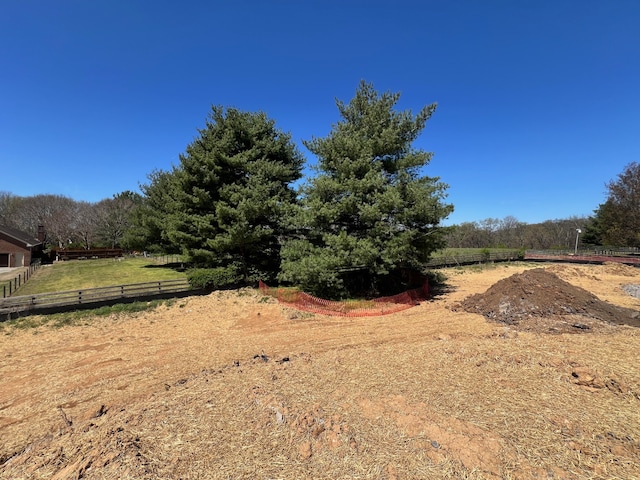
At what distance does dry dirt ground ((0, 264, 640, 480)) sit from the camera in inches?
157

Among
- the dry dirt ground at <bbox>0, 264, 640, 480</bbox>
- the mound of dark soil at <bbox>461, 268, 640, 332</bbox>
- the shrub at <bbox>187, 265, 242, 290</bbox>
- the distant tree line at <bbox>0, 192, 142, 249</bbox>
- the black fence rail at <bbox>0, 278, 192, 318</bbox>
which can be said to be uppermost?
the distant tree line at <bbox>0, 192, 142, 249</bbox>

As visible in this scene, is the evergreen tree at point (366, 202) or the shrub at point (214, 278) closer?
the evergreen tree at point (366, 202)

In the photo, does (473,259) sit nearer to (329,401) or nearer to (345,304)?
(345,304)

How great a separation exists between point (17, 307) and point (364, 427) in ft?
49.1

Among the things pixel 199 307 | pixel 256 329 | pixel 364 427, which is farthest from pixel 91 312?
pixel 364 427

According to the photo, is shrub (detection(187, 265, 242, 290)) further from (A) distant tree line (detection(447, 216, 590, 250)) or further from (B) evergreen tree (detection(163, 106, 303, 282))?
(A) distant tree line (detection(447, 216, 590, 250))

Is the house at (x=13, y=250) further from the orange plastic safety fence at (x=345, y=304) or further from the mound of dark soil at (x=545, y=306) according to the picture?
the mound of dark soil at (x=545, y=306)

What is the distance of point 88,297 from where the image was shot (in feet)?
47.5

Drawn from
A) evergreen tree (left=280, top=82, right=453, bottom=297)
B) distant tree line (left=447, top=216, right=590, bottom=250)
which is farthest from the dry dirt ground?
distant tree line (left=447, top=216, right=590, bottom=250)

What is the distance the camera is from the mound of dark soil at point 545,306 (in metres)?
11.3

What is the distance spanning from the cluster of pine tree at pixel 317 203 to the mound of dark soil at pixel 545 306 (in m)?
3.89

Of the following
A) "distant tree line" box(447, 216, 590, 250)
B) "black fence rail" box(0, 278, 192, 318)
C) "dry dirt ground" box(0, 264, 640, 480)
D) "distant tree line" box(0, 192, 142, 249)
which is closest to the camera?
"dry dirt ground" box(0, 264, 640, 480)

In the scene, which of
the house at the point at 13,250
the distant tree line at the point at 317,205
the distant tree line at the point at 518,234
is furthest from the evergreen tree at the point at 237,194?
the distant tree line at the point at 518,234

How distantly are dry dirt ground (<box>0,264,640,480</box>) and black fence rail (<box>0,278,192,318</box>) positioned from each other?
4.49ft
